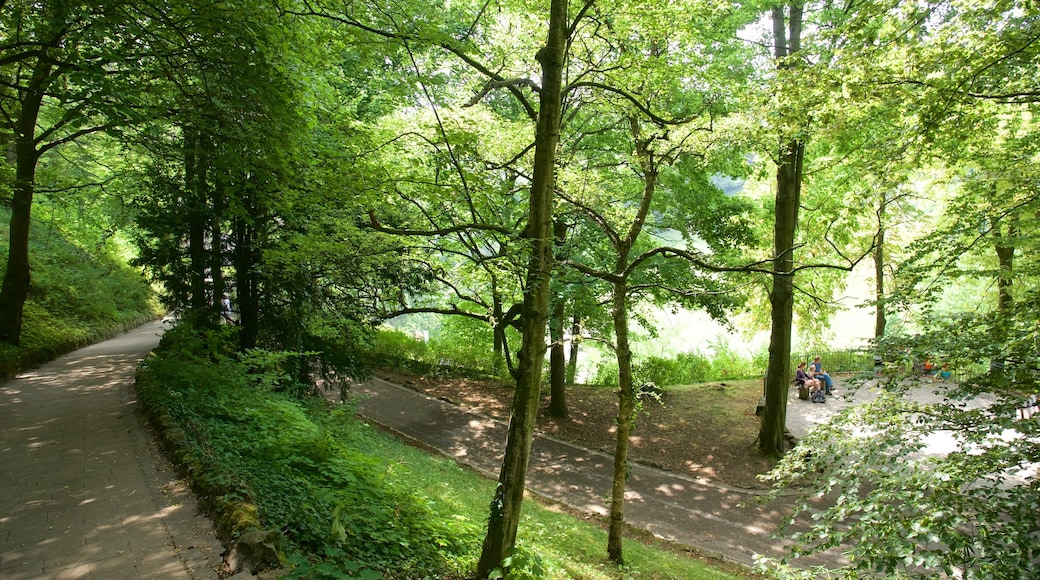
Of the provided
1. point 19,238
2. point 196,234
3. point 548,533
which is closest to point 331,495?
point 548,533

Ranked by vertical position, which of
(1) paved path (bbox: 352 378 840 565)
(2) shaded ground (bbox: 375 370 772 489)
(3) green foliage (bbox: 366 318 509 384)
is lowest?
(1) paved path (bbox: 352 378 840 565)

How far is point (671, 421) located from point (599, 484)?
4.35m

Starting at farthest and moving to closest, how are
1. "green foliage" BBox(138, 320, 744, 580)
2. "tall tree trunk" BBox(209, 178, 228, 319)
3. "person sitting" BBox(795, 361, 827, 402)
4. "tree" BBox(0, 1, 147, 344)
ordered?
"person sitting" BBox(795, 361, 827, 402)
"tall tree trunk" BBox(209, 178, 228, 319)
"tree" BBox(0, 1, 147, 344)
"green foliage" BBox(138, 320, 744, 580)

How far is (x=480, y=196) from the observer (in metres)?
6.66

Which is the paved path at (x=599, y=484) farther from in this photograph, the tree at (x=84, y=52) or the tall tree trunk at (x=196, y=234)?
the tree at (x=84, y=52)

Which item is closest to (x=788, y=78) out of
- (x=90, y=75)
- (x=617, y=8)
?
(x=617, y=8)

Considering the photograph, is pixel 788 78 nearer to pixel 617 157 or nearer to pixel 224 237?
pixel 617 157

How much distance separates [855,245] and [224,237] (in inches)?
770

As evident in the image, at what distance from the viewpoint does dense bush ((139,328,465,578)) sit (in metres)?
4.63

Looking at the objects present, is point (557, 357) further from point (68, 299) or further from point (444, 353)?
point (68, 299)

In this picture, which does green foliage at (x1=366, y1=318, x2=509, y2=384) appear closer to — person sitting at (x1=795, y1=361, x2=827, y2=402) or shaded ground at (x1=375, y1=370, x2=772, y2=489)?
shaded ground at (x1=375, y1=370, x2=772, y2=489)

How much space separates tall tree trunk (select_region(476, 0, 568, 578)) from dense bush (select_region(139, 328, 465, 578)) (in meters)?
0.69

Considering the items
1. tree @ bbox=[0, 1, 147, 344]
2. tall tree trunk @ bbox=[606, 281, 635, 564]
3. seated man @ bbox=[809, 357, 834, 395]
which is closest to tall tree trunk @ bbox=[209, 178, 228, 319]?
tree @ bbox=[0, 1, 147, 344]

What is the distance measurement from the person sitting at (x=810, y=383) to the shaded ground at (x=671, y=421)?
1327mm
